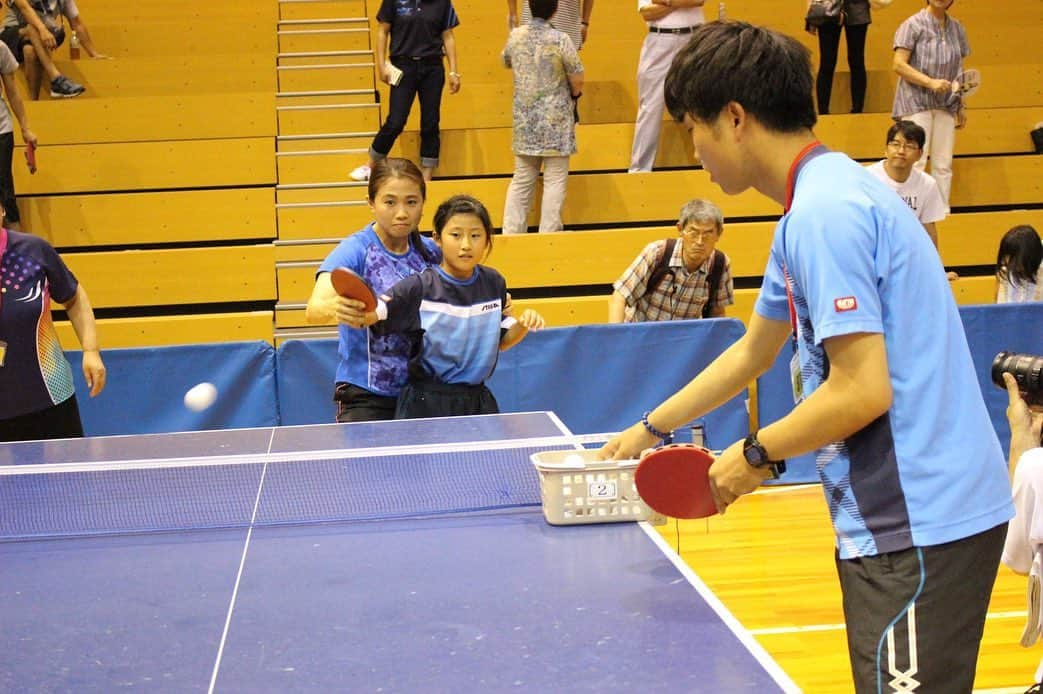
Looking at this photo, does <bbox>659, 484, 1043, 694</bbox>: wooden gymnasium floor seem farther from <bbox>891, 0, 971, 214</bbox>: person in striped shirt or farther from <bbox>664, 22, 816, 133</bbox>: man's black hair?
<bbox>891, 0, 971, 214</bbox>: person in striped shirt

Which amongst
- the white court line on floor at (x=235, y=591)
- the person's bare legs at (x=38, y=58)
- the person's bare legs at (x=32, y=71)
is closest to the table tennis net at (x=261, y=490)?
the white court line on floor at (x=235, y=591)

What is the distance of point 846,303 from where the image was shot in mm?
1702

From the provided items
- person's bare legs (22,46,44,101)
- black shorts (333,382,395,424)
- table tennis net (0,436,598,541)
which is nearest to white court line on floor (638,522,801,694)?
table tennis net (0,436,598,541)

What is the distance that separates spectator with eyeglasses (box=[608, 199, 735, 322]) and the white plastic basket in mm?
3306

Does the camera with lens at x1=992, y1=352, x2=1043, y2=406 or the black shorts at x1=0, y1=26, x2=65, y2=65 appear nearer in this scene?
the camera with lens at x1=992, y1=352, x2=1043, y2=406

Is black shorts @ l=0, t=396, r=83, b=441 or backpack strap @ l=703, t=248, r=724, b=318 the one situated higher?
backpack strap @ l=703, t=248, r=724, b=318

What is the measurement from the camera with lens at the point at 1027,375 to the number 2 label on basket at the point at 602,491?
38.5 inches

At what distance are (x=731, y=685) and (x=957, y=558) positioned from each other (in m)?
0.42

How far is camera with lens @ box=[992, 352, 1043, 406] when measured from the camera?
3.02 m

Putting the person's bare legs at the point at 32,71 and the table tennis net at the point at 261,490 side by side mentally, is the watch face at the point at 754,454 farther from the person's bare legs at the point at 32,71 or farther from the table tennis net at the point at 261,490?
the person's bare legs at the point at 32,71

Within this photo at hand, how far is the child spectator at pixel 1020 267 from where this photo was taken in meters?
6.71

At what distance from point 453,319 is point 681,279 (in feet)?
7.64

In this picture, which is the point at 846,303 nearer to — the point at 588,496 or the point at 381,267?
the point at 588,496

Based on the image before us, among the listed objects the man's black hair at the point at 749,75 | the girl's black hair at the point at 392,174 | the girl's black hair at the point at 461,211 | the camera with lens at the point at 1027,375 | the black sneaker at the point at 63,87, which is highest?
the man's black hair at the point at 749,75
